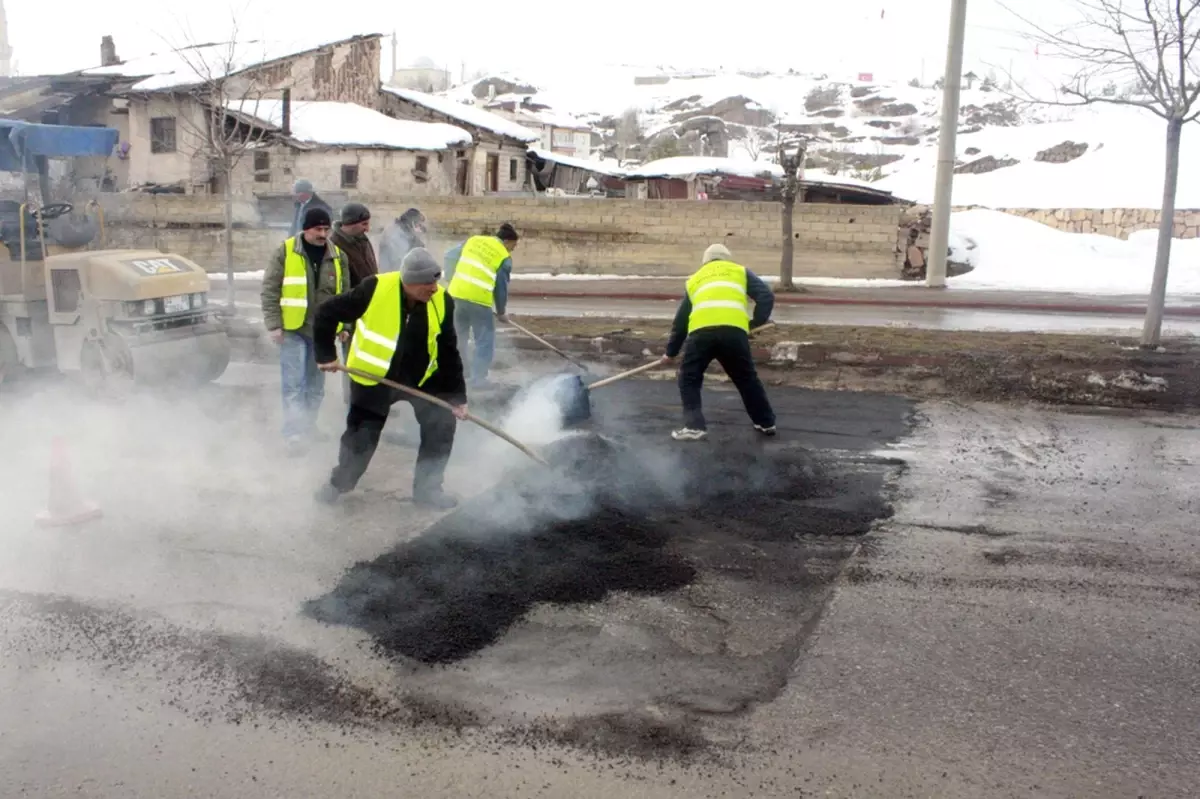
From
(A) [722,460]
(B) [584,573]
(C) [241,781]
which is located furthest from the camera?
(A) [722,460]

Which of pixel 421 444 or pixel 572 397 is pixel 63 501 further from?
pixel 572 397

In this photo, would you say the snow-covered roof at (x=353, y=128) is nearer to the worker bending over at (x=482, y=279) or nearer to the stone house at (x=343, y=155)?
the stone house at (x=343, y=155)

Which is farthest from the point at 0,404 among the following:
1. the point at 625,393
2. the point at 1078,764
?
the point at 1078,764

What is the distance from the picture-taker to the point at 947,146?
1880 centimetres

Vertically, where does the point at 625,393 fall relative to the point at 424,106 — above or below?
below

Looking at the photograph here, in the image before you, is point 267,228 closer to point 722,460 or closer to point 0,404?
point 0,404

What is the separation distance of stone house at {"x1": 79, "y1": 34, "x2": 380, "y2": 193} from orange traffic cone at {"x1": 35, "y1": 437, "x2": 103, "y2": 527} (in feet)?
80.3

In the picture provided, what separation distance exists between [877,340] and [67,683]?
886 centimetres

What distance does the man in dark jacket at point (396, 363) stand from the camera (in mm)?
5574

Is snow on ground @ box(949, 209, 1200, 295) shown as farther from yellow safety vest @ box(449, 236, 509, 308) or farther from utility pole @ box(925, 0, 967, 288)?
yellow safety vest @ box(449, 236, 509, 308)

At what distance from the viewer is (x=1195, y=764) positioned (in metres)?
3.20

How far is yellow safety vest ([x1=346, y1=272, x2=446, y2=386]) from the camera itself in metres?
5.54

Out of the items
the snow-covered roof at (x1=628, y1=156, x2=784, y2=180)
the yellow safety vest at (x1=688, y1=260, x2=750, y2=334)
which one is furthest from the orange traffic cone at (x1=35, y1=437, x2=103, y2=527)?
the snow-covered roof at (x1=628, y1=156, x2=784, y2=180)

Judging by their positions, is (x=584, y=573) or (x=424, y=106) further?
(x=424, y=106)
